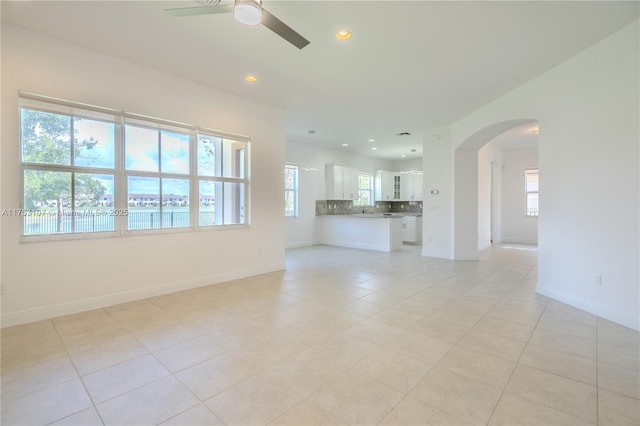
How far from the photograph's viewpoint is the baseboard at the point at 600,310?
298 cm

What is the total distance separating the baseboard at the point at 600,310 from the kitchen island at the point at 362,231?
4.19 meters

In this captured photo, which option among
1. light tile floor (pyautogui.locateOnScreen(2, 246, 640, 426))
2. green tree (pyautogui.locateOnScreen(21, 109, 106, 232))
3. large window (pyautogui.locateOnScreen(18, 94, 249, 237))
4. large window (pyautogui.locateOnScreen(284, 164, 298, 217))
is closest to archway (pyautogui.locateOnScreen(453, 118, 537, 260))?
light tile floor (pyautogui.locateOnScreen(2, 246, 640, 426))

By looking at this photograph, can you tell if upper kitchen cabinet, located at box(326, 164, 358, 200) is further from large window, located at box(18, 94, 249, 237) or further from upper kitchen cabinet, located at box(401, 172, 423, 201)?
large window, located at box(18, 94, 249, 237)

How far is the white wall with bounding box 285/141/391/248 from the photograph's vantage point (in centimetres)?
851

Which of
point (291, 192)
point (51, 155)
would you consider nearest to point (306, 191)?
point (291, 192)

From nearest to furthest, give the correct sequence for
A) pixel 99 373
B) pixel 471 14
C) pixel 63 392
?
pixel 63 392
pixel 99 373
pixel 471 14

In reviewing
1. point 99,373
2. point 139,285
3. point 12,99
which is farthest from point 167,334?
point 12,99

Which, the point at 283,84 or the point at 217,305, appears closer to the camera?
the point at 217,305

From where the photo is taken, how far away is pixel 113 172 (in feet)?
12.2

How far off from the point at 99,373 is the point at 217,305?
5.05 feet

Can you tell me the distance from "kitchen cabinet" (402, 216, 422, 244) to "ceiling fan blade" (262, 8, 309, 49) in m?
7.97

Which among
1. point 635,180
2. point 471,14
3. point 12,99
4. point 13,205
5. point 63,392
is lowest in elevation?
point 63,392

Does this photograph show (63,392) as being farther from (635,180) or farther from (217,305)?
(635,180)

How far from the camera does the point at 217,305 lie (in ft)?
12.2
